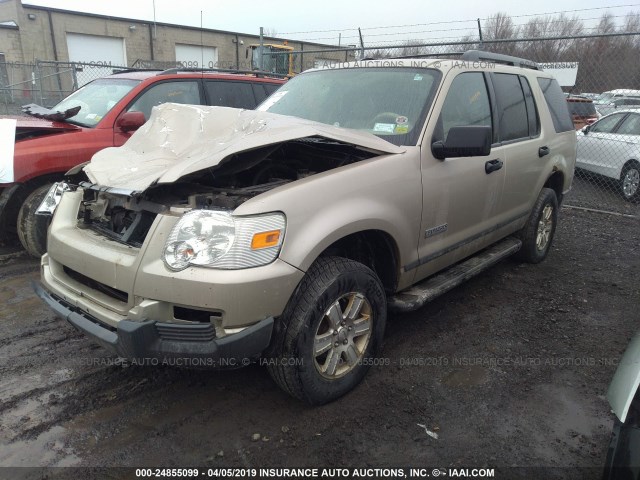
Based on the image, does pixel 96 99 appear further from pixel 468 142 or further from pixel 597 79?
pixel 597 79

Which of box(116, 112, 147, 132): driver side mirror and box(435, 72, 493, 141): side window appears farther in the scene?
box(116, 112, 147, 132): driver side mirror

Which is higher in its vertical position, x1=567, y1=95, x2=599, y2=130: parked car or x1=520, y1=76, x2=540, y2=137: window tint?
x1=520, y1=76, x2=540, y2=137: window tint

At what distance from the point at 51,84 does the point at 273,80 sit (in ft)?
61.3

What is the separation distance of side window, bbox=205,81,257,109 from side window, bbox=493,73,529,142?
10.9 ft

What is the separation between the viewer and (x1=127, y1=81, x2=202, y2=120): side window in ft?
17.7

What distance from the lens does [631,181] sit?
8805mm

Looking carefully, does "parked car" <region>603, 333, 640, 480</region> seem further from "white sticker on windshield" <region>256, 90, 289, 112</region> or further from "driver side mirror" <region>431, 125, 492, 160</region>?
"white sticker on windshield" <region>256, 90, 289, 112</region>

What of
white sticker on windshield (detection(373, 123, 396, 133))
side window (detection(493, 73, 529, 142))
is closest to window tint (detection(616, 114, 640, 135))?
side window (detection(493, 73, 529, 142))

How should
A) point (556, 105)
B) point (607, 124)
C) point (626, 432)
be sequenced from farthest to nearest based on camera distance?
point (607, 124) < point (556, 105) < point (626, 432)

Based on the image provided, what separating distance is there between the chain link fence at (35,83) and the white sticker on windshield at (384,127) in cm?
1040

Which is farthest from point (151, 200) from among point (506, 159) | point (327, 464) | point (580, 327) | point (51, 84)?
point (51, 84)

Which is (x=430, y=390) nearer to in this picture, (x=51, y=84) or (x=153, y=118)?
(x=153, y=118)

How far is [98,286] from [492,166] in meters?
2.89

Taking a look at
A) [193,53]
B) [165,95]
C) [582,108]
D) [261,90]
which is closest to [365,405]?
[165,95]
